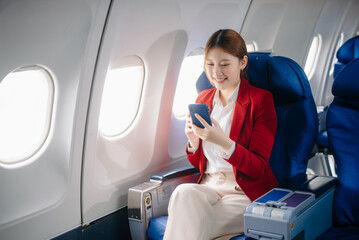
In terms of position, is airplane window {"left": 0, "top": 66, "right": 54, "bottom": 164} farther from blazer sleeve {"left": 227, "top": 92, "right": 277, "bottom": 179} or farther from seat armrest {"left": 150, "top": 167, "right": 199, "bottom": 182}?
blazer sleeve {"left": 227, "top": 92, "right": 277, "bottom": 179}

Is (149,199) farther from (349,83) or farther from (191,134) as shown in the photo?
(349,83)

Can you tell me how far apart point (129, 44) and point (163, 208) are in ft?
3.53

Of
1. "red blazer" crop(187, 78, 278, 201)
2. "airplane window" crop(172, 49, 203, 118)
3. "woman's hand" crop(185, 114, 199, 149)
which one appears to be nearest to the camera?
"red blazer" crop(187, 78, 278, 201)

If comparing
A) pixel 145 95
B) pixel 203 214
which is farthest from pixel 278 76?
pixel 145 95

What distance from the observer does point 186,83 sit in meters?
4.21

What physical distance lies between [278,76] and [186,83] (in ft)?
5.23

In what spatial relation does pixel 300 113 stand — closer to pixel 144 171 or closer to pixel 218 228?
pixel 218 228

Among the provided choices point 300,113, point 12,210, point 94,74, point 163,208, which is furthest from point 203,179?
point 12,210

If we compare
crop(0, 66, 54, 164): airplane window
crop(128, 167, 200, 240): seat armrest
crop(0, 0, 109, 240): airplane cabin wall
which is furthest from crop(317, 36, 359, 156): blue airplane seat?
crop(0, 66, 54, 164): airplane window

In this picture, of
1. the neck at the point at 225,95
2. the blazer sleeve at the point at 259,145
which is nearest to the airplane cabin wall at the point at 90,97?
the neck at the point at 225,95

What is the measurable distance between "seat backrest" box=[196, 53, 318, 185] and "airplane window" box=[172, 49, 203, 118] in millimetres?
1326

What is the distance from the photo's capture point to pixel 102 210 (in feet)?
10.2

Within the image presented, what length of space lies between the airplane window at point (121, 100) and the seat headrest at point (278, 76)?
884mm

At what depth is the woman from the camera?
Result: 240 centimetres
